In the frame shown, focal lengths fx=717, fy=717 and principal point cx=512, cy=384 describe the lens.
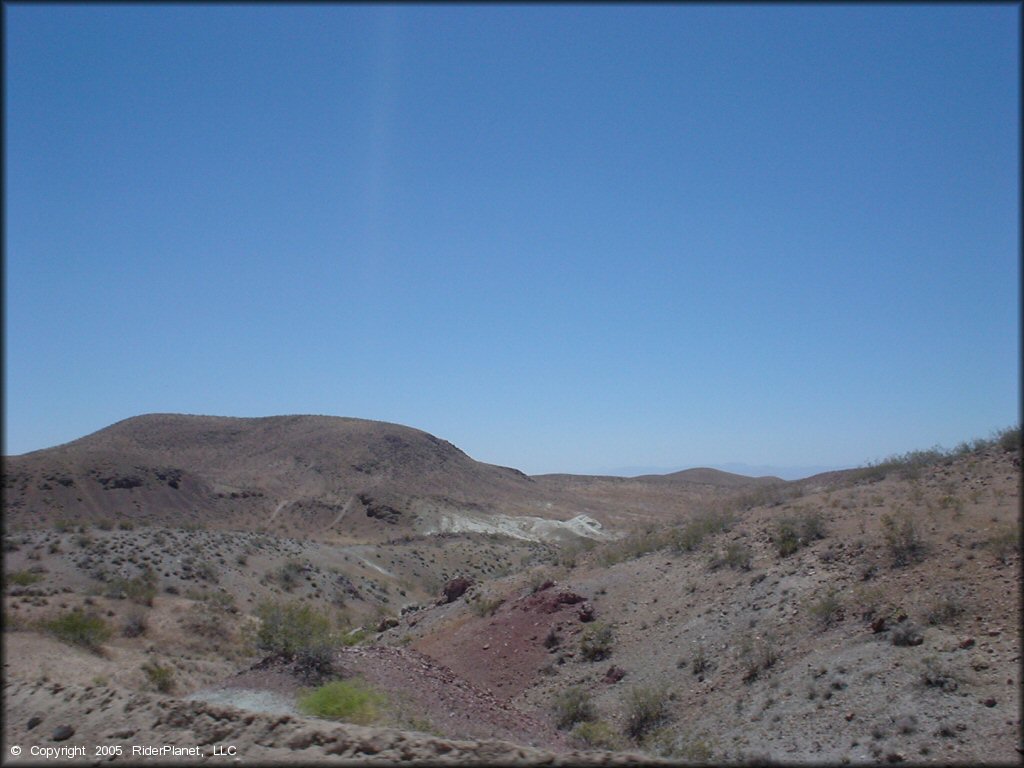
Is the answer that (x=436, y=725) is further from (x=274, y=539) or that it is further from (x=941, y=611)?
(x=274, y=539)

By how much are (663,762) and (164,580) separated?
29.9 m

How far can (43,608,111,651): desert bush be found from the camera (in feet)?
66.5

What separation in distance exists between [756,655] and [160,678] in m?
14.3

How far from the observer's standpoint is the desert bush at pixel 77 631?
20.3 metres

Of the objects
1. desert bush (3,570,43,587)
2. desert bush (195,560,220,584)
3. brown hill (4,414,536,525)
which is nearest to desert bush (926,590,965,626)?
desert bush (3,570,43,587)

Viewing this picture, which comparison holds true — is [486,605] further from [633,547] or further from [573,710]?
[573,710]

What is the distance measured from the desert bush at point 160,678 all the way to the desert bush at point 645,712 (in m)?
11.3

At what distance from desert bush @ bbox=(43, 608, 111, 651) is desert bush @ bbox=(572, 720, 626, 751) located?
14763 mm

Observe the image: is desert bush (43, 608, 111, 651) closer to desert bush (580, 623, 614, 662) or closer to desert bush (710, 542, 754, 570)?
desert bush (580, 623, 614, 662)

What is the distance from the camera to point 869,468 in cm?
2538

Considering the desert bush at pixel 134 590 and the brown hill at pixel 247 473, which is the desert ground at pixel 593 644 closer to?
the desert bush at pixel 134 590

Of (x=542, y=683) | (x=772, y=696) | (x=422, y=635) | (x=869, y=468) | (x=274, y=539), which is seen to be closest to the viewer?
(x=772, y=696)

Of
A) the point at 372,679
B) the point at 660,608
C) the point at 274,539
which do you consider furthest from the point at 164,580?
the point at 660,608

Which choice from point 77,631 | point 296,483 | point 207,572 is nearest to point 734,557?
point 77,631
